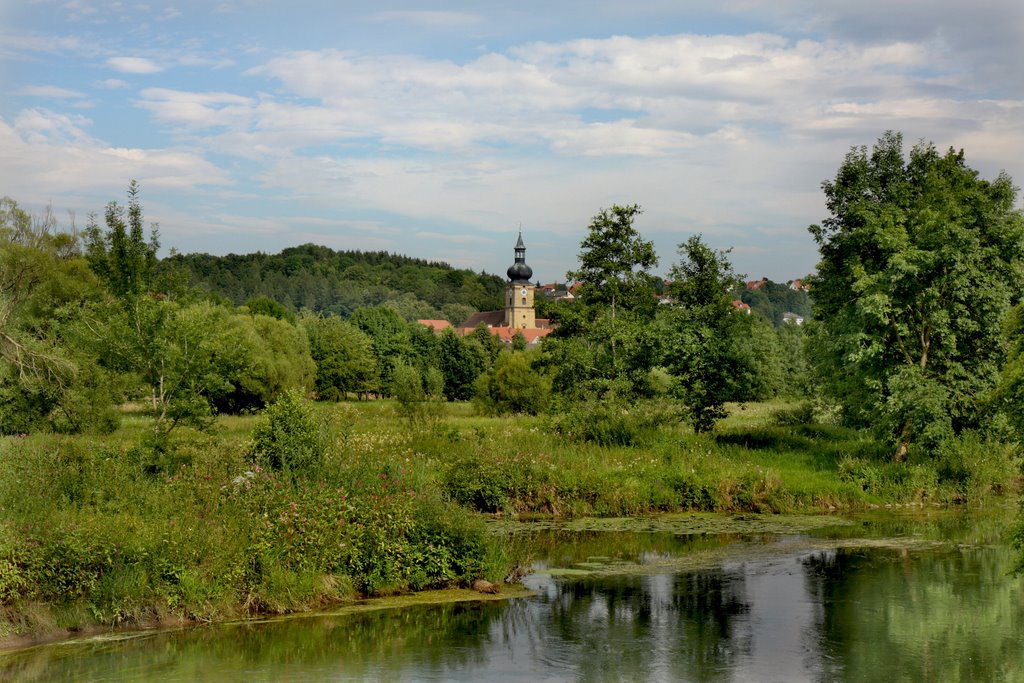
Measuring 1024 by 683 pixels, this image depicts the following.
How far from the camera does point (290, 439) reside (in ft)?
57.6

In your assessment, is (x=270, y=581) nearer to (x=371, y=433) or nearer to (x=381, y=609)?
(x=381, y=609)

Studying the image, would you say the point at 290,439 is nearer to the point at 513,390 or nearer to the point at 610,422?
the point at 610,422

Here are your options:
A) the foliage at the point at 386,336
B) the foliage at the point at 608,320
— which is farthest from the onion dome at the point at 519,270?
the foliage at the point at 608,320

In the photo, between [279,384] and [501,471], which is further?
[279,384]

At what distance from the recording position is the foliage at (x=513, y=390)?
2195 inches

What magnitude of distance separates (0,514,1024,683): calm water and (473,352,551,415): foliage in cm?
3544

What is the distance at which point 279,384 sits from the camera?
60.5 meters

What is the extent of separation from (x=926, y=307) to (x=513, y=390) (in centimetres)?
3091

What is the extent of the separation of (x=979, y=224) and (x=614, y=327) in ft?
37.4

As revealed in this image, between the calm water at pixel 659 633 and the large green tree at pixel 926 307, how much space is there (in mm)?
7911

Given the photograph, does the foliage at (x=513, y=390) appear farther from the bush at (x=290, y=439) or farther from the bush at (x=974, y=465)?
the bush at (x=290, y=439)

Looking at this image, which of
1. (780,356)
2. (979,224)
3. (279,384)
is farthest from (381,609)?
(780,356)

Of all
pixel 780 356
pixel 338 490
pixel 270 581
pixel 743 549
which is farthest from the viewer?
pixel 780 356

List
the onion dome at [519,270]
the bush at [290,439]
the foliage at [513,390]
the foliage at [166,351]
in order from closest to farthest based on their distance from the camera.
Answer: the bush at [290,439] < the foliage at [166,351] < the foliage at [513,390] < the onion dome at [519,270]
